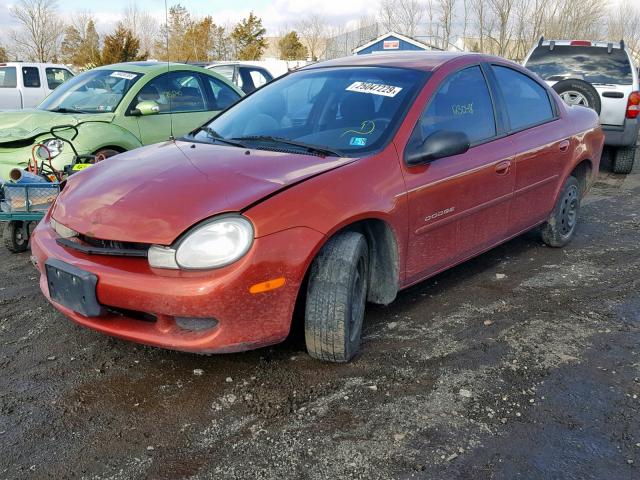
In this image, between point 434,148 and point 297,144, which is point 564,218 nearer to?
point 434,148

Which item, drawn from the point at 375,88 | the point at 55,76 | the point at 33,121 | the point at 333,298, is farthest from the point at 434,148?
the point at 55,76

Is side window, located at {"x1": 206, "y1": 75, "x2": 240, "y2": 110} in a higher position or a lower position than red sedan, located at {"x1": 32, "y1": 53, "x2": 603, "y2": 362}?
higher

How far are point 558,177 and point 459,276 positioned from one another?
1161 mm

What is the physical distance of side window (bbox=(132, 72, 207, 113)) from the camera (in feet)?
21.5

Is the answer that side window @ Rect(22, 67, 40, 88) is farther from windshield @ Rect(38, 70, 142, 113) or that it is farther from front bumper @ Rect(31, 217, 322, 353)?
front bumper @ Rect(31, 217, 322, 353)

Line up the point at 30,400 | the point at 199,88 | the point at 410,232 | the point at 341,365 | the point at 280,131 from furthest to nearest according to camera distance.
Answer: the point at 199,88 → the point at 280,131 → the point at 410,232 → the point at 341,365 → the point at 30,400

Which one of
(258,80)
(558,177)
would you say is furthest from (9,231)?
(258,80)

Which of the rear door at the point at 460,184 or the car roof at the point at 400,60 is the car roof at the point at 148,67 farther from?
the rear door at the point at 460,184

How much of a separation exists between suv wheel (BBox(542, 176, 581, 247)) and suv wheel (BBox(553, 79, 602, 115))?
3.31m

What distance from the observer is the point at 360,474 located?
2244 millimetres

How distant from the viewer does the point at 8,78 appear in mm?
14664

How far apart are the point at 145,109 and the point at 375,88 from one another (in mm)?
3364

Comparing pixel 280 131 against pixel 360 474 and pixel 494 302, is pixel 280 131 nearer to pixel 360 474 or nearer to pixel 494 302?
pixel 494 302

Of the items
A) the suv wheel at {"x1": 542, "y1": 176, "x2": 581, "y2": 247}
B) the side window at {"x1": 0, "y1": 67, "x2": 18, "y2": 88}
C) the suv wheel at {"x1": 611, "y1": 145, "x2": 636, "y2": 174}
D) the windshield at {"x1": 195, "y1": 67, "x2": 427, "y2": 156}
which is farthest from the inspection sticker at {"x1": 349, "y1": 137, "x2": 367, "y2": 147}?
the side window at {"x1": 0, "y1": 67, "x2": 18, "y2": 88}
